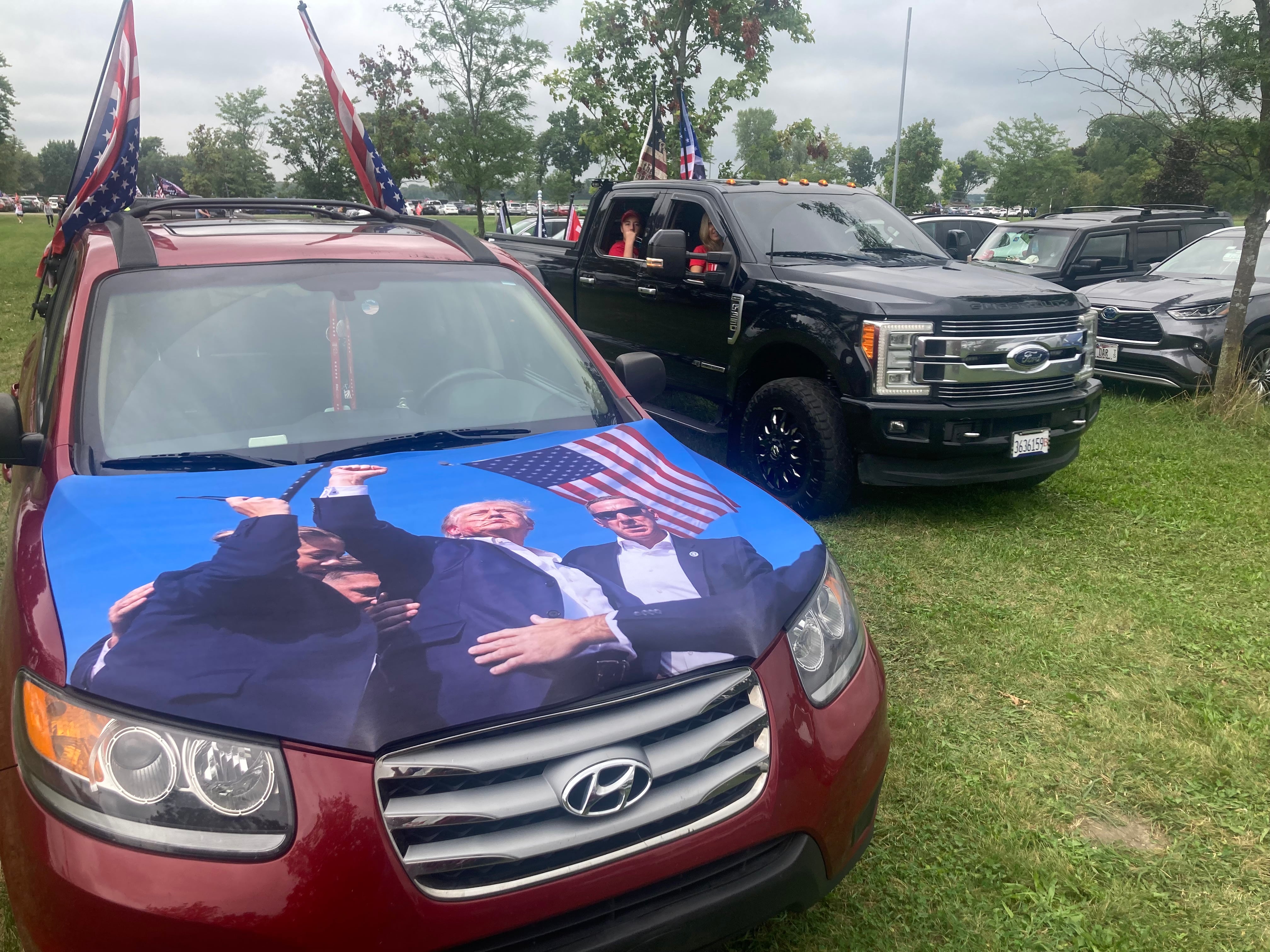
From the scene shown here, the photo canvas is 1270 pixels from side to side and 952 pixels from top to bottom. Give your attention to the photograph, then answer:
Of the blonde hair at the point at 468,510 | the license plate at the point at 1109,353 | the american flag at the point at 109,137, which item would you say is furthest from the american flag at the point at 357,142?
the license plate at the point at 1109,353

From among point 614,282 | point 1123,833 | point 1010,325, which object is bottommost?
point 1123,833

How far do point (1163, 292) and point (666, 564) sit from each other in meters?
8.70

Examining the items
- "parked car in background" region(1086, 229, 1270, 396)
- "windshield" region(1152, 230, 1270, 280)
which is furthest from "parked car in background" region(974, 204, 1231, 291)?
"parked car in background" region(1086, 229, 1270, 396)

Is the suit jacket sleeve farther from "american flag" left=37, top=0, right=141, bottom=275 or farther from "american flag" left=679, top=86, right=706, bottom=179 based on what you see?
"american flag" left=679, top=86, right=706, bottom=179

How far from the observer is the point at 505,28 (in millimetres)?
17406

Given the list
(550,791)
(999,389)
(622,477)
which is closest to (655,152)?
(999,389)

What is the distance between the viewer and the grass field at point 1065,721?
2.45 m

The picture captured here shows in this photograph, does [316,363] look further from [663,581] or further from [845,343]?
[845,343]

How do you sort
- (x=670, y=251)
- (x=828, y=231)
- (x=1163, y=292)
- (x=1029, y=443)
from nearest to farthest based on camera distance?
(x=1029, y=443) → (x=670, y=251) → (x=828, y=231) → (x=1163, y=292)

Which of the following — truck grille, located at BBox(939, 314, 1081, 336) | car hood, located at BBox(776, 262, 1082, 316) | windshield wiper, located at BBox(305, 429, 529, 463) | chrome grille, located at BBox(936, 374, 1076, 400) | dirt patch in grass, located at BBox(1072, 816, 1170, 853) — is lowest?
dirt patch in grass, located at BBox(1072, 816, 1170, 853)

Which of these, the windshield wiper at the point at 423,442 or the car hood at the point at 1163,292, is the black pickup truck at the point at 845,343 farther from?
the car hood at the point at 1163,292

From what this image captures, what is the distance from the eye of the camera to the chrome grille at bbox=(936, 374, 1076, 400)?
5.03 meters

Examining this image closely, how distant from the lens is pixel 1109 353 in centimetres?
→ 862

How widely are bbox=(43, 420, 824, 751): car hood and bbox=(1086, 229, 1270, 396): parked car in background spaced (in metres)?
7.18
